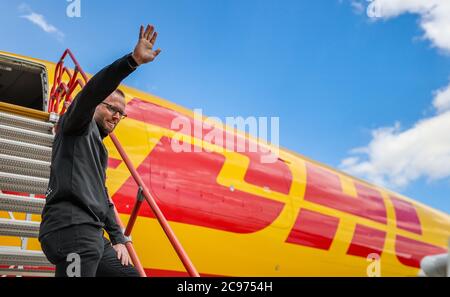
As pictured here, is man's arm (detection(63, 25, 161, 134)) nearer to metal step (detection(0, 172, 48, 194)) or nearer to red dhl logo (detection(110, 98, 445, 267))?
metal step (detection(0, 172, 48, 194))

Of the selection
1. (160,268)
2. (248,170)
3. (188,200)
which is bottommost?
(160,268)

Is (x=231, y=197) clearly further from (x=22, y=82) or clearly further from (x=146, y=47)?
(x=146, y=47)

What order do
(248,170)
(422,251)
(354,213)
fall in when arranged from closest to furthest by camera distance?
(248,170)
(354,213)
(422,251)

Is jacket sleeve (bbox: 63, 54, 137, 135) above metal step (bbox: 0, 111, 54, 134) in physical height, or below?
below

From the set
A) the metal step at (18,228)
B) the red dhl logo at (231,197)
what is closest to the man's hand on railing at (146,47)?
the metal step at (18,228)

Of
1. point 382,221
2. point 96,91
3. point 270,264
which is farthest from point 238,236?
point 96,91

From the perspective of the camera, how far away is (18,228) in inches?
146

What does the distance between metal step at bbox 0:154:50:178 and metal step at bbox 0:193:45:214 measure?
18.2 inches

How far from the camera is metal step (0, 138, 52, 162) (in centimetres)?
433

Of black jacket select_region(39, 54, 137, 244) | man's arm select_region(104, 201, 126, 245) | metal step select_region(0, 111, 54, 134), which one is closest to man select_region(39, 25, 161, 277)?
black jacket select_region(39, 54, 137, 244)

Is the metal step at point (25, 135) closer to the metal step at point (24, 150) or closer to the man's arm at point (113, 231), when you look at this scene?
the metal step at point (24, 150)
